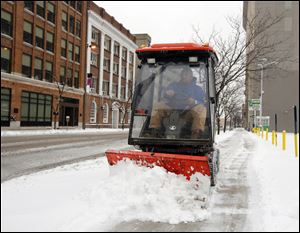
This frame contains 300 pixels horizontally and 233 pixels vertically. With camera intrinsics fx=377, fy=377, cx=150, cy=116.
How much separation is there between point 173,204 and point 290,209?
183cm

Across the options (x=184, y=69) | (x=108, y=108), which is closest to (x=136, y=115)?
(x=184, y=69)

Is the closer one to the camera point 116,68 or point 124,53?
point 116,68

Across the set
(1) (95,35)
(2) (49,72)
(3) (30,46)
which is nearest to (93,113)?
(1) (95,35)

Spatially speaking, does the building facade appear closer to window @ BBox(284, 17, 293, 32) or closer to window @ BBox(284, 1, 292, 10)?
window @ BBox(284, 17, 293, 32)

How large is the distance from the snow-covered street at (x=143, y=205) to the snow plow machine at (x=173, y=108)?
268 millimetres

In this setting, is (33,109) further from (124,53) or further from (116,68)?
(124,53)

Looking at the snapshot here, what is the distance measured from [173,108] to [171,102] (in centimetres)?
13

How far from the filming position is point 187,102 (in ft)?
22.9

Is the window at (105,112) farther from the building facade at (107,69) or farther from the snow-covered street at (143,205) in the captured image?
the snow-covered street at (143,205)

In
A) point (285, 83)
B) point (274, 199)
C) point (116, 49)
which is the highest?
point (116, 49)

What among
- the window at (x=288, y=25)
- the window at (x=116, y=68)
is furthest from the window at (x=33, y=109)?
the window at (x=288, y=25)

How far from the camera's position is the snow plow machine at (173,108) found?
270 inches

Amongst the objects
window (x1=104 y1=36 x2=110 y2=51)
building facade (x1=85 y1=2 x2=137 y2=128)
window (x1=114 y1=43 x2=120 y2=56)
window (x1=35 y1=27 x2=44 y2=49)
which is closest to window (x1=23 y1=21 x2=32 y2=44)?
window (x1=35 y1=27 x2=44 y2=49)

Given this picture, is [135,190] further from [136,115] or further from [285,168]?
[285,168]
